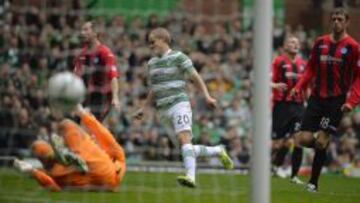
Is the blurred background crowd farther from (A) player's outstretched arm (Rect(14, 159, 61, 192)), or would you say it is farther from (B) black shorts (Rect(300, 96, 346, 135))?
(A) player's outstretched arm (Rect(14, 159, 61, 192))

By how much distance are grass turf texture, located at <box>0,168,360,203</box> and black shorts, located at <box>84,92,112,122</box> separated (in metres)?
0.98

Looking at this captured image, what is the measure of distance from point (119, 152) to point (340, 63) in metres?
2.79

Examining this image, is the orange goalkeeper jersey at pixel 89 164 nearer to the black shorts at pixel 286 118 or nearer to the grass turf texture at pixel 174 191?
the grass turf texture at pixel 174 191

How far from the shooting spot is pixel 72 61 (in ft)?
44.6

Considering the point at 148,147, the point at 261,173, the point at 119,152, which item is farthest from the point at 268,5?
the point at 148,147

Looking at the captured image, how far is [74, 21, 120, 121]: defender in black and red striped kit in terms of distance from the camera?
12.2m

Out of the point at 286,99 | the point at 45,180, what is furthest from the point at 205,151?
the point at 286,99

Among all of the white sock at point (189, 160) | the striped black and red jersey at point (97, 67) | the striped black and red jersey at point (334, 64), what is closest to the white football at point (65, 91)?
the white sock at point (189, 160)

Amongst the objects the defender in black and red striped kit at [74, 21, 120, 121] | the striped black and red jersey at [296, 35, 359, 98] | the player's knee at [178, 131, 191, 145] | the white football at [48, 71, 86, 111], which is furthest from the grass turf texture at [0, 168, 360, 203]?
the striped black and red jersey at [296, 35, 359, 98]

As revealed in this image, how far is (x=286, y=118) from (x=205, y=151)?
3.20m

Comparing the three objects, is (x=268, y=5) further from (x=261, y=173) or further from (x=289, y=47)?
(x=289, y=47)

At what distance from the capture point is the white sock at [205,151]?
10.8m

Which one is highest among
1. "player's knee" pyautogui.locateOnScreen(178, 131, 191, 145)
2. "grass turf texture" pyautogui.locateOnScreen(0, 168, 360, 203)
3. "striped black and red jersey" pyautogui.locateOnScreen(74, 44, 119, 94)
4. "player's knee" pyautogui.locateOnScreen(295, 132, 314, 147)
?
"striped black and red jersey" pyautogui.locateOnScreen(74, 44, 119, 94)

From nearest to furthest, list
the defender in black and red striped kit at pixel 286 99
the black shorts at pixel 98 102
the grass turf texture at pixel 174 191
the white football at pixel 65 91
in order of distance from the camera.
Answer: the white football at pixel 65 91 → the grass turf texture at pixel 174 191 → the black shorts at pixel 98 102 → the defender in black and red striped kit at pixel 286 99
